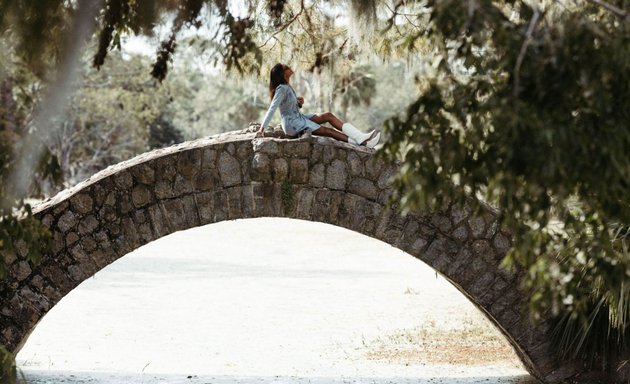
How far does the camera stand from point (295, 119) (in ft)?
31.7

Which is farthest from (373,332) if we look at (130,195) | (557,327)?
(130,195)

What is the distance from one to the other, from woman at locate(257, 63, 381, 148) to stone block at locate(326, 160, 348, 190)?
269 mm

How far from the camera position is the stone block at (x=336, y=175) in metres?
9.68

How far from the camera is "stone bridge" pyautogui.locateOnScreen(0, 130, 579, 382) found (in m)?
9.46

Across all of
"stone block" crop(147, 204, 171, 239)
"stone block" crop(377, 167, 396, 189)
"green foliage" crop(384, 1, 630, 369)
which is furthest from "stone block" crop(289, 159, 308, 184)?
"green foliage" crop(384, 1, 630, 369)

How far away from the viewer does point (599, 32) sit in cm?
426

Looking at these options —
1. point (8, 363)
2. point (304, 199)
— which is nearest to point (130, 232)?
point (304, 199)

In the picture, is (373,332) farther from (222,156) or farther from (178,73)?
(178,73)

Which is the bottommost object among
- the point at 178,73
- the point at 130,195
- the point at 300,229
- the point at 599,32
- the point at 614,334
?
the point at 614,334

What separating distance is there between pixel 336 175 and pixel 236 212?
94 cm

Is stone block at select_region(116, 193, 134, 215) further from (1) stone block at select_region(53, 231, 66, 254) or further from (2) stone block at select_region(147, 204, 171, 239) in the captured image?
(1) stone block at select_region(53, 231, 66, 254)

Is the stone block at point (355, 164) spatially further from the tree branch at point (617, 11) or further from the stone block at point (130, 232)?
the tree branch at point (617, 11)

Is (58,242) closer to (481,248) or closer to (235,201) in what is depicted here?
(235,201)

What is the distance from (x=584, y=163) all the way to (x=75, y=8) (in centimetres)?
328
